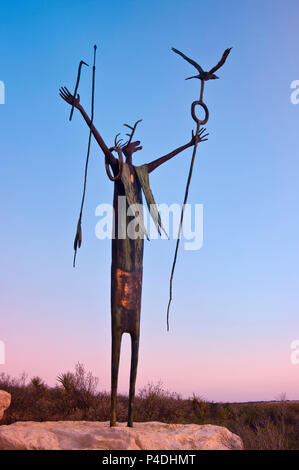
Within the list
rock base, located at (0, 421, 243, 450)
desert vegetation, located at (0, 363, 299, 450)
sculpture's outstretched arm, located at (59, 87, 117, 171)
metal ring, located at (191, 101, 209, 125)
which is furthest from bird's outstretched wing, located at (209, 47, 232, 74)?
desert vegetation, located at (0, 363, 299, 450)

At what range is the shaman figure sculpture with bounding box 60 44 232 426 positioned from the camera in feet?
22.6

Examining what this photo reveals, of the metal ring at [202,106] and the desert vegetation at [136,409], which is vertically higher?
the metal ring at [202,106]

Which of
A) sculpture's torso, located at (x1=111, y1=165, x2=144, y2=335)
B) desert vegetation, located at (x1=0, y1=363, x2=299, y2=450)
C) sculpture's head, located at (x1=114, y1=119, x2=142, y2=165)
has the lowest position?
desert vegetation, located at (x1=0, y1=363, x2=299, y2=450)

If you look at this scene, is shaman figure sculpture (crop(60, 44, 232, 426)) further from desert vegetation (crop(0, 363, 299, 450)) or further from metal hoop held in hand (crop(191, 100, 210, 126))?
desert vegetation (crop(0, 363, 299, 450))

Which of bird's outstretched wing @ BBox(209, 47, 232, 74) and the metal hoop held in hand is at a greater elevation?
bird's outstretched wing @ BBox(209, 47, 232, 74)

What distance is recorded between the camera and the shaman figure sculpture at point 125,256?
22.6ft

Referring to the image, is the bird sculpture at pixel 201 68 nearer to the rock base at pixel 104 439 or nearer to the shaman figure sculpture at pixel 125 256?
the shaman figure sculpture at pixel 125 256

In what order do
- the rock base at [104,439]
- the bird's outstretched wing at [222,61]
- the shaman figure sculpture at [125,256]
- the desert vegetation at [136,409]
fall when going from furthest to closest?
the desert vegetation at [136,409] → the bird's outstretched wing at [222,61] → the shaman figure sculpture at [125,256] → the rock base at [104,439]

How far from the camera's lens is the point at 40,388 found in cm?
1552

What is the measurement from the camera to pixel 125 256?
7.07 meters

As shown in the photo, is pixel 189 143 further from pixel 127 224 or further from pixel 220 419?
pixel 220 419

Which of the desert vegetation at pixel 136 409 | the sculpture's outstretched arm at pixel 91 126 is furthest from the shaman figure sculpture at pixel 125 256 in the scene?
the desert vegetation at pixel 136 409

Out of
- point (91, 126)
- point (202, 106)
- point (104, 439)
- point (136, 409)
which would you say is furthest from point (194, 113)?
point (136, 409)
